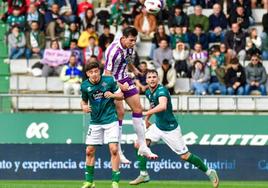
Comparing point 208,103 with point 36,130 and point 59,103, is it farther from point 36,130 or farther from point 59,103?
point 36,130

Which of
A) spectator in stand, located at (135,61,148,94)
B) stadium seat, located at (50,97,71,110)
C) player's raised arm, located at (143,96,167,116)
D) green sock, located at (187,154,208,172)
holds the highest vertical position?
player's raised arm, located at (143,96,167,116)

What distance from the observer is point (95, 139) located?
18469 mm

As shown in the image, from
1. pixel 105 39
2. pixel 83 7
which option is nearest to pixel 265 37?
pixel 105 39

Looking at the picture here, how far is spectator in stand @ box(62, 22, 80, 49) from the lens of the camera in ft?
100

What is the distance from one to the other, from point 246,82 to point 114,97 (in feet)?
37.6

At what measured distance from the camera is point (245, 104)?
27094 millimetres

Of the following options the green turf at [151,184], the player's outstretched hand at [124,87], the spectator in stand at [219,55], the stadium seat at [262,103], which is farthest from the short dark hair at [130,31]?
the spectator in stand at [219,55]

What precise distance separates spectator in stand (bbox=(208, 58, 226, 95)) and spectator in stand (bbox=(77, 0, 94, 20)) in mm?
4465

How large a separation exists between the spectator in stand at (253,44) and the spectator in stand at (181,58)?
1.85 m

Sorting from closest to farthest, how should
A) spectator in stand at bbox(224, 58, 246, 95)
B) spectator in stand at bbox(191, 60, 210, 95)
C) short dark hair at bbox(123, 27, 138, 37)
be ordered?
1. short dark hair at bbox(123, 27, 138, 37)
2. spectator in stand at bbox(224, 58, 246, 95)
3. spectator in stand at bbox(191, 60, 210, 95)

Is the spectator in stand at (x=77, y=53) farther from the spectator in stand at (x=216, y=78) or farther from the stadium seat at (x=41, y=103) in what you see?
the spectator in stand at (x=216, y=78)

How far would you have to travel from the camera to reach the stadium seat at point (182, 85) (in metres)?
29.2

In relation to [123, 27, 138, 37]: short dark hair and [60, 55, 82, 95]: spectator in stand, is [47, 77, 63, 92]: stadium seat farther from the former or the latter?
[123, 27, 138, 37]: short dark hair

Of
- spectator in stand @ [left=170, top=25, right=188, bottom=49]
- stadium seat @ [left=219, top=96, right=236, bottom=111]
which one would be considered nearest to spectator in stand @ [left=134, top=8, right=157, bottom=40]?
spectator in stand @ [left=170, top=25, right=188, bottom=49]
